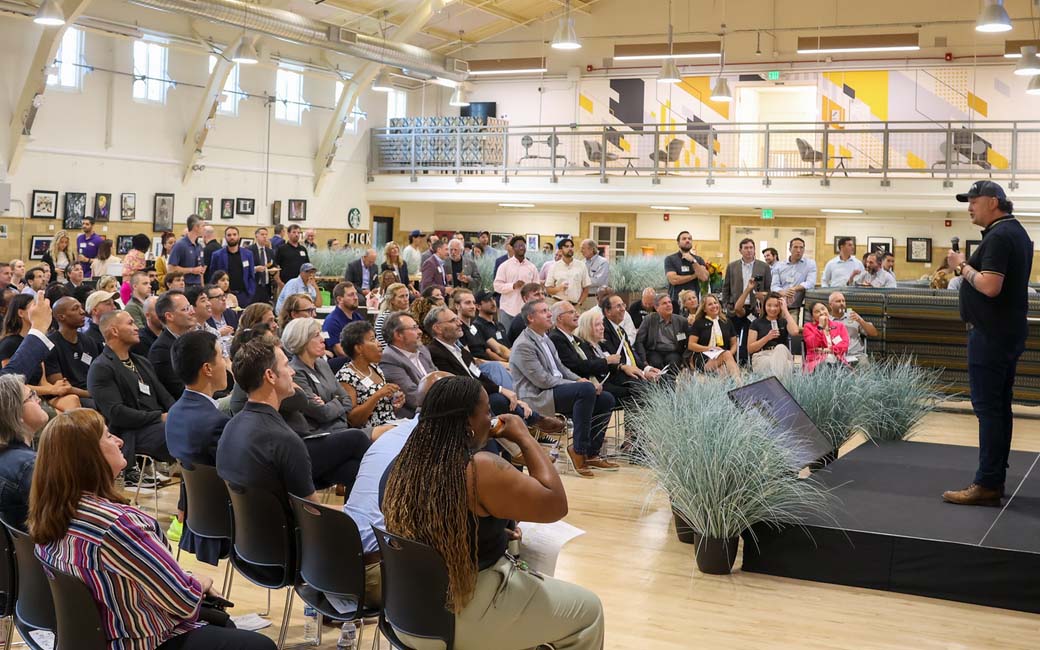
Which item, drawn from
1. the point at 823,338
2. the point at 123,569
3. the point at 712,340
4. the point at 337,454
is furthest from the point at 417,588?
the point at 823,338

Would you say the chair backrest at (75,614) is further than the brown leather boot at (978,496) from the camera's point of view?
No

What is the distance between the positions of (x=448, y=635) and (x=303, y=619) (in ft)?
5.77

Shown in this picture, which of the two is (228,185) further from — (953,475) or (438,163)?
(953,475)

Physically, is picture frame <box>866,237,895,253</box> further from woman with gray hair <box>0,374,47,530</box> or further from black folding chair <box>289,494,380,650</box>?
woman with gray hair <box>0,374,47,530</box>

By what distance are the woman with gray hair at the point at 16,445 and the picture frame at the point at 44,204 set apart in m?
14.1

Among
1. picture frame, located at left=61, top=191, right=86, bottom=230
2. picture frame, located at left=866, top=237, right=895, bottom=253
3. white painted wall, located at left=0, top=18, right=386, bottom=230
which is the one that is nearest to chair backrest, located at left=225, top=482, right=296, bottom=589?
white painted wall, located at left=0, top=18, right=386, bottom=230

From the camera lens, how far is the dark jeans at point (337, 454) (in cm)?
496

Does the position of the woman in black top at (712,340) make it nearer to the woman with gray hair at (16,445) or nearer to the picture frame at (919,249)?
the woman with gray hair at (16,445)

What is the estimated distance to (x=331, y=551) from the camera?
11.4 feet

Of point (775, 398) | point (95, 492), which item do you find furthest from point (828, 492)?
point (95, 492)

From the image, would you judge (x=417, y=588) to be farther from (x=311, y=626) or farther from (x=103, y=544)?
(x=311, y=626)

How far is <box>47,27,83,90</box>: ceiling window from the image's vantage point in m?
16.8

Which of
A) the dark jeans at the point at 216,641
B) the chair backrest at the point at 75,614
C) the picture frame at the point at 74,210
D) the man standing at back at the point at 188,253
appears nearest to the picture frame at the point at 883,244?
the man standing at back at the point at 188,253

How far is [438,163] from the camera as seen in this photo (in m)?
21.4
